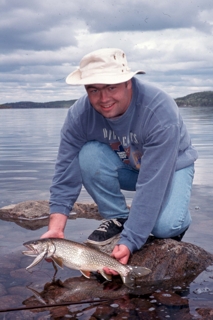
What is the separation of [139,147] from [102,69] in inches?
42.8

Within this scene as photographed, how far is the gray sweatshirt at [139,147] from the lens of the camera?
4797 mm

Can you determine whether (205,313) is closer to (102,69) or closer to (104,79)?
(104,79)

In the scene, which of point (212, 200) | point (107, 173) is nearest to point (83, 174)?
point (107, 173)

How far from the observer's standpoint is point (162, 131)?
4742 millimetres

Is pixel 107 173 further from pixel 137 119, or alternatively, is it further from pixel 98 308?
pixel 98 308

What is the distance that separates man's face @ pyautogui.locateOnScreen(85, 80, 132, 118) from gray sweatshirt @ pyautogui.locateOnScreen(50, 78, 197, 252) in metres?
0.14

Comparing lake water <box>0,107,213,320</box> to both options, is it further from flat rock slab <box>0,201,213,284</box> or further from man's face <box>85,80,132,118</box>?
man's face <box>85,80,132,118</box>

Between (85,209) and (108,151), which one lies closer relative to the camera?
(108,151)

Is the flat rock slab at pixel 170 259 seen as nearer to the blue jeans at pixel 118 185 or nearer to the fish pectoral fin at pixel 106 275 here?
the blue jeans at pixel 118 185

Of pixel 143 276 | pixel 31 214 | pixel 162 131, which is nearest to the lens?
pixel 162 131

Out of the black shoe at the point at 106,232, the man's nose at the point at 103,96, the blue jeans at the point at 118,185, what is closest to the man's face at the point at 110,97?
the man's nose at the point at 103,96

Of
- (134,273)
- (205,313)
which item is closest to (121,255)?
(134,273)

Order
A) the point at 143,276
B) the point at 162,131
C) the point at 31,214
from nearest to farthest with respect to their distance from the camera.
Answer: the point at 162,131, the point at 143,276, the point at 31,214

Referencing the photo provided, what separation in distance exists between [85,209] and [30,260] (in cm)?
292
